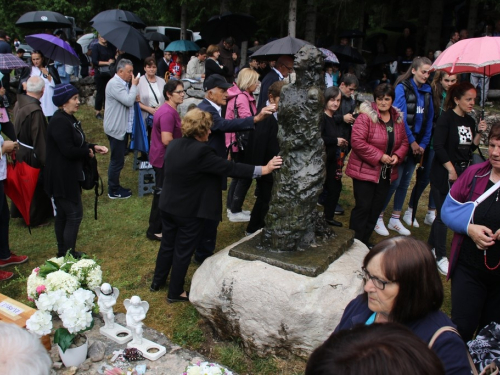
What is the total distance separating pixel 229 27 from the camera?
11.3m

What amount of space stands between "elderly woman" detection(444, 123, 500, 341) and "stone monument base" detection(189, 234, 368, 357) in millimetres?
806

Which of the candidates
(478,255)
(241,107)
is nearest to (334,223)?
(241,107)

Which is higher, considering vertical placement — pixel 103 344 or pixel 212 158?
pixel 212 158

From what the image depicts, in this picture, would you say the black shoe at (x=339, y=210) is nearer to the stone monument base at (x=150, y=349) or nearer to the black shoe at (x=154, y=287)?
the black shoe at (x=154, y=287)

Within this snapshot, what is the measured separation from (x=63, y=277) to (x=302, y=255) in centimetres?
192

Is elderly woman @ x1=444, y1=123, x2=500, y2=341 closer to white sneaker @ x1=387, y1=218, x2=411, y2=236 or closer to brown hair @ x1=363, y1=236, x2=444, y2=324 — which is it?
brown hair @ x1=363, y1=236, x2=444, y2=324

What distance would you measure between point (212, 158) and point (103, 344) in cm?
179

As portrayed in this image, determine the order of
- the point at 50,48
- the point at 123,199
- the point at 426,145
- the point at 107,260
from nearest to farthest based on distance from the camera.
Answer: the point at 107,260, the point at 426,145, the point at 123,199, the point at 50,48

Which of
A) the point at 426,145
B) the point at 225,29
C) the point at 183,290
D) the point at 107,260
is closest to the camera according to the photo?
the point at 183,290

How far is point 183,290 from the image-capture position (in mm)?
4488

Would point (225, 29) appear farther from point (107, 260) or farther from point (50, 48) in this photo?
point (107, 260)

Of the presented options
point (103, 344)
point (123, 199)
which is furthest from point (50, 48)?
point (103, 344)

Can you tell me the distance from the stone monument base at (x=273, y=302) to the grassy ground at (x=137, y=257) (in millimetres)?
139

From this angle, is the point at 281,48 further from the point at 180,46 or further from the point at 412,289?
the point at 180,46
